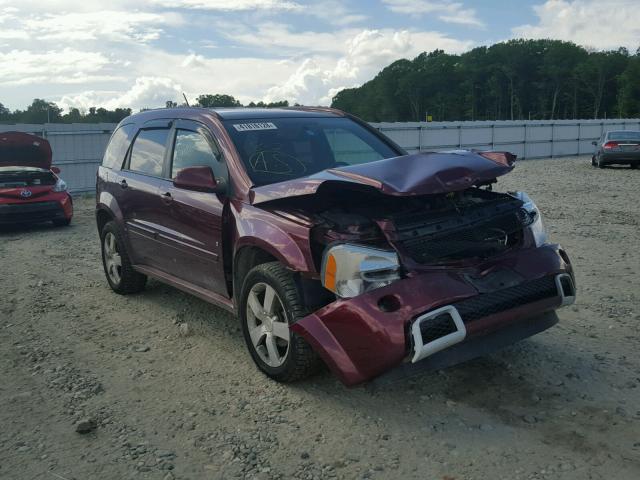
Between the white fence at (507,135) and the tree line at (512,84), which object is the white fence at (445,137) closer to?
the white fence at (507,135)

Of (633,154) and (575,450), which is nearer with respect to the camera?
(575,450)

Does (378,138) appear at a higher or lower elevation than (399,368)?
higher

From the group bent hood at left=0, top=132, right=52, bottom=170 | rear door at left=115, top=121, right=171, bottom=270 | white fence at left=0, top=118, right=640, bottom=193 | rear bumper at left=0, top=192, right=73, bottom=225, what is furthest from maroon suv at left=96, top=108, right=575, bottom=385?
white fence at left=0, top=118, right=640, bottom=193

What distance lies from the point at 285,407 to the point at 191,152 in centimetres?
230

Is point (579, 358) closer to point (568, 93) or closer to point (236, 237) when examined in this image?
point (236, 237)

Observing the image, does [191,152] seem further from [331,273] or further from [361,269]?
[361,269]

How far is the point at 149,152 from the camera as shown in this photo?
19.4ft

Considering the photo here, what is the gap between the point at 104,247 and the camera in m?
6.93

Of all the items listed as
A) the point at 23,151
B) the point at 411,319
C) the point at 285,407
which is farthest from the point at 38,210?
the point at 411,319

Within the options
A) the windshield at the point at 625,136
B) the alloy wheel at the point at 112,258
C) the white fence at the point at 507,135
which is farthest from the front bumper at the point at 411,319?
the white fence at the point at 507,135

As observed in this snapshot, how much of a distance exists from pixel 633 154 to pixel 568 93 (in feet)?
317

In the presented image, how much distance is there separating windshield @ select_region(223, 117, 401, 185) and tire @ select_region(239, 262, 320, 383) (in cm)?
76

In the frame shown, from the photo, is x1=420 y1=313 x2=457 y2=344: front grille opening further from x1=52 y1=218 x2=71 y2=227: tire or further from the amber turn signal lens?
x1=52 y1=218 x2=71 y2=227: tire

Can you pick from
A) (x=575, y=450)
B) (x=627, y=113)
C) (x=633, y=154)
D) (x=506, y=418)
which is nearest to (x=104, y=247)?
(x=506, y=418)
